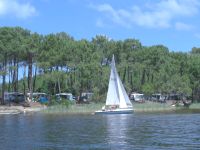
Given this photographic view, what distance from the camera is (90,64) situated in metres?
119

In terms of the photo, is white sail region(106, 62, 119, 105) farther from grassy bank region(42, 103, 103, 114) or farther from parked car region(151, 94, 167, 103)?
parked car region(151, 94, 167, 103)

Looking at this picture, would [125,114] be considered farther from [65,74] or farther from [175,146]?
[175,146]

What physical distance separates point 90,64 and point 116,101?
2085 centimetres

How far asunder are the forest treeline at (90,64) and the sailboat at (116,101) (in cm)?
1777

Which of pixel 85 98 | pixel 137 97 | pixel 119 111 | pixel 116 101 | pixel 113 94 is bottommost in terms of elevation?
pixel 119 111

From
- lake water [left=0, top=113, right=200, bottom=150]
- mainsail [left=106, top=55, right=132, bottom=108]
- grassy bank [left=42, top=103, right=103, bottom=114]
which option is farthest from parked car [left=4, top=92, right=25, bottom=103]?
lake water [left=0, top=113, right=200, bottom=150]

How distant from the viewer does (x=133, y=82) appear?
→ 149 metres

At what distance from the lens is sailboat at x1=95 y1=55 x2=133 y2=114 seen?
96938mm

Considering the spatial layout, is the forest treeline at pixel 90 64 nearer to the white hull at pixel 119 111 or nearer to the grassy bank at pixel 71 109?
the grassy bank at pixel 71 109

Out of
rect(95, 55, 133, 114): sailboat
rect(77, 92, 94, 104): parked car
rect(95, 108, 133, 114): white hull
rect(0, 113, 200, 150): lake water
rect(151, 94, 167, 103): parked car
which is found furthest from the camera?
rect(151, 94, 167, 103): parked car

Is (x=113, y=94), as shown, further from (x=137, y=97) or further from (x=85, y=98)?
(x=137, y=97)

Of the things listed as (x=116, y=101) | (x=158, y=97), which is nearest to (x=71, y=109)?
(x=116, y=101)

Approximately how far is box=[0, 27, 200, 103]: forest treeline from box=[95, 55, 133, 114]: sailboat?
17774mm

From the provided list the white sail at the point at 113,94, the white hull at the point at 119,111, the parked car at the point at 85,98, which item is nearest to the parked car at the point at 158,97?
the parked car at the point at 85,98
